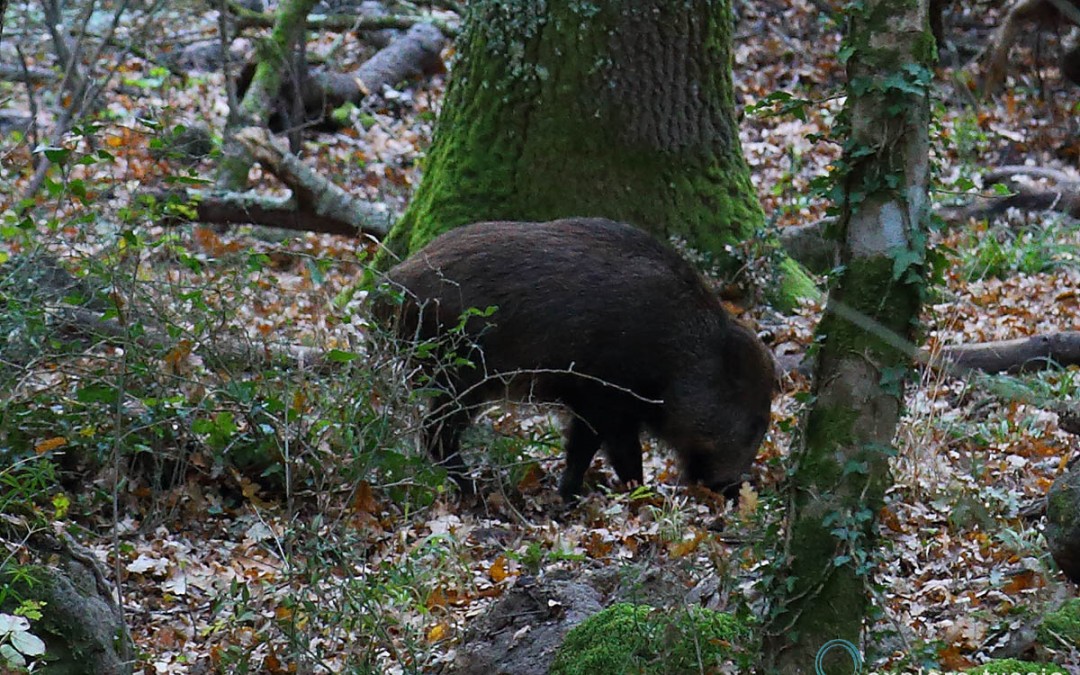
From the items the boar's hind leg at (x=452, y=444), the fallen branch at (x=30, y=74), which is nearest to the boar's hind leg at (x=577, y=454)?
the boar's hind leg at (x=452, y=444)

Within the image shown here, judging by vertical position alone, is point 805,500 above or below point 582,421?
above

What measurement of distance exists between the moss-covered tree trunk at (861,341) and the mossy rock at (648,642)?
0.26m

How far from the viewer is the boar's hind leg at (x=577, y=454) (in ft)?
24.3

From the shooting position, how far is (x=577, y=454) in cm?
748

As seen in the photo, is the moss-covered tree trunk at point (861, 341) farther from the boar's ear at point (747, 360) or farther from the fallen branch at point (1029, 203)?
the fallen branch at point (1029, 203)

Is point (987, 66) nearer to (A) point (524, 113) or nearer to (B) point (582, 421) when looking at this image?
(A) point (524, 113)

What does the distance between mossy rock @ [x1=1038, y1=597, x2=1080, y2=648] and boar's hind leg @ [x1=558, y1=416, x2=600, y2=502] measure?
3233 mm

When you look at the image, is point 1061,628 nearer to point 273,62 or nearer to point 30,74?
point 273,62

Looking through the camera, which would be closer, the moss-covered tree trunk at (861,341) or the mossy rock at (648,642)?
the moss-covered tree trunk at (861,341)

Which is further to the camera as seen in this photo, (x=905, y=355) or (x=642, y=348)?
(x=642, y=348)

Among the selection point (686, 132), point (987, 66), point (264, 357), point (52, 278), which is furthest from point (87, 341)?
point (987, 66)

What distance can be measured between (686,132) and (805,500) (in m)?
5.81

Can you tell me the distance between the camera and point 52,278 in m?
7.06

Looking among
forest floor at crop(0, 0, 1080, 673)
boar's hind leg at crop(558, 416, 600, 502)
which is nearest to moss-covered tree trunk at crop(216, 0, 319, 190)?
forest floor at crop(0, 0, 1080, 673)
